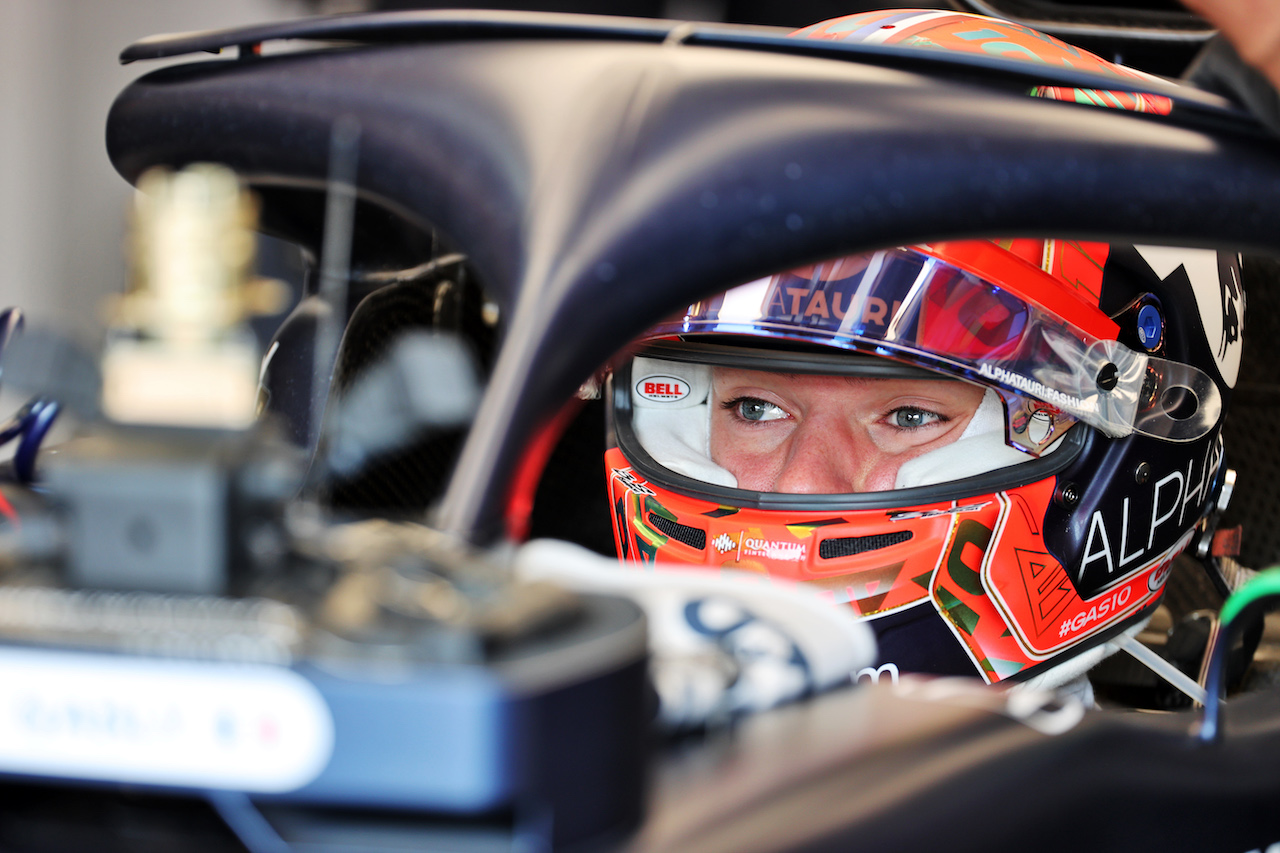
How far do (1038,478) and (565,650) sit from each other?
2.61ft

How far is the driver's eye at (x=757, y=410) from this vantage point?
1.14m

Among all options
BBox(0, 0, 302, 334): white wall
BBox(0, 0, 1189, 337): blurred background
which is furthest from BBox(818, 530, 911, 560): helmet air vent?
BBox(0, 0, 302, 334): white wall

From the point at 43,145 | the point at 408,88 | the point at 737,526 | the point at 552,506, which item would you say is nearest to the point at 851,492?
the point at 737,526

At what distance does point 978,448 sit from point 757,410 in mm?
236

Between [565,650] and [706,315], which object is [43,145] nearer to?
[706,315]

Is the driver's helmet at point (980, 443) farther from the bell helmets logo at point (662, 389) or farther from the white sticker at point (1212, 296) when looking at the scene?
the bell helmets logo at point (662, 389)

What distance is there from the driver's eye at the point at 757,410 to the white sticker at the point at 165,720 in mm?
926

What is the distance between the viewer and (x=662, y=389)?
47.6 inches

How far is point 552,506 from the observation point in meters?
1.19

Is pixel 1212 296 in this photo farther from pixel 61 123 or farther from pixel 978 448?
pixel 61 123

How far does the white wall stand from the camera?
9.29 feet

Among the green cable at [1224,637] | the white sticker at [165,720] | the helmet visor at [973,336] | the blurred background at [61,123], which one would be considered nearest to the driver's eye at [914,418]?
the helmet visor at [973,336]

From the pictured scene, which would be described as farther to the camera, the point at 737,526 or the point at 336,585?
the point at 737,526

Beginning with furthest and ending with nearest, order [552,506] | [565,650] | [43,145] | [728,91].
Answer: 1. [43,145]
2. [552,506]
3. [728,91]
4. [565,650]
